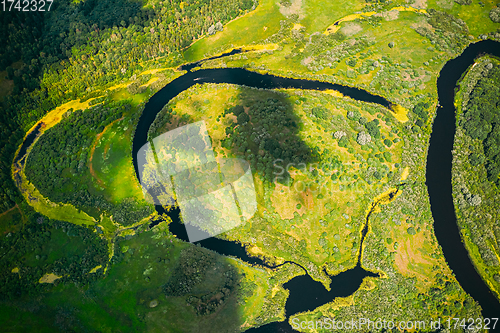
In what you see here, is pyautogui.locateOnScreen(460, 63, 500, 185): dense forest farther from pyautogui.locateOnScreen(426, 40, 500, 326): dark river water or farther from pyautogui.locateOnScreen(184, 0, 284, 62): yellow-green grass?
pyautogui.locateOnScreen(184, 0, 284, 62): yellow-green grass

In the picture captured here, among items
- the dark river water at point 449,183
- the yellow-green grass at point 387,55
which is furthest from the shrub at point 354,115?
the dark river water at point 449,183

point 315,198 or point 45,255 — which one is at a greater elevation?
point 45,255

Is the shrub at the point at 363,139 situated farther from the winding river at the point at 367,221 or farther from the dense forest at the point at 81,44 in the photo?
the dense forest at the point at 81,44

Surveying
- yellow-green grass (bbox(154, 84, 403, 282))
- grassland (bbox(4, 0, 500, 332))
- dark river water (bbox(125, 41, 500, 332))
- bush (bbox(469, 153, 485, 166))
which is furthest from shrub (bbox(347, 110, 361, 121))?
bush (bbox(469, 153, 485, 166))


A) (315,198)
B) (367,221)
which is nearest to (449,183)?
(367,221)

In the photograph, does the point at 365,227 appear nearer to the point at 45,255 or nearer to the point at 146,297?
the point at 146,297

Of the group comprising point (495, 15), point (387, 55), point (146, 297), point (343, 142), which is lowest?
point (146, 297)
